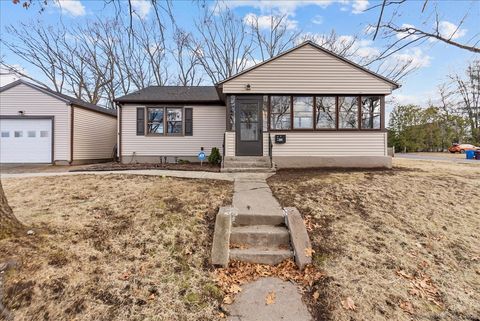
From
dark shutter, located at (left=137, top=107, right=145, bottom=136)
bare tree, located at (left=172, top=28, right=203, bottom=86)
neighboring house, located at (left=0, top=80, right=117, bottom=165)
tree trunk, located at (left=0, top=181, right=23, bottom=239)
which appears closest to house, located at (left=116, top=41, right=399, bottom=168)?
dark shutter, located at (left=137, top=107, right=145, bottom=136)

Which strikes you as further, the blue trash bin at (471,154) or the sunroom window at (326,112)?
the blue trash bin at (471,154)

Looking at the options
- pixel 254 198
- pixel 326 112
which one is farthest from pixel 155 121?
pixel 254 198

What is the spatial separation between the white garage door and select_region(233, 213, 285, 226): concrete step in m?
12.0

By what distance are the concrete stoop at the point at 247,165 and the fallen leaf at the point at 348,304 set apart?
6.64 m

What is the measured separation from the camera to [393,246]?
13.1ft

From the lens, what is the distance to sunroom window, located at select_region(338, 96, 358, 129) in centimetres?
1027

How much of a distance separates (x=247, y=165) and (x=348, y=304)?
7.27 metres

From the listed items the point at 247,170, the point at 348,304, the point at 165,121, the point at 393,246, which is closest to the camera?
the point at 348,304

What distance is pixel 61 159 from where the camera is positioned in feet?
41.2

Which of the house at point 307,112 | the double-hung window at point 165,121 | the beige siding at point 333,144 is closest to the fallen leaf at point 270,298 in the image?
the house at point 307,112

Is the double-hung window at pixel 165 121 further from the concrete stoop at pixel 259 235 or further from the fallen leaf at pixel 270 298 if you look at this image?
the fallen leaf at pixel 270 298

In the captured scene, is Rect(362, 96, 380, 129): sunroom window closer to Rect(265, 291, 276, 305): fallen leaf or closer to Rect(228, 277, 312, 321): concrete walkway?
Rect(228, 277, 312, 321): concrete walkway

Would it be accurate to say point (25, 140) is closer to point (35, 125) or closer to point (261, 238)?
point (35, 125)

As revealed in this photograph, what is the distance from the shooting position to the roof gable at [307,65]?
10078 millimetres
